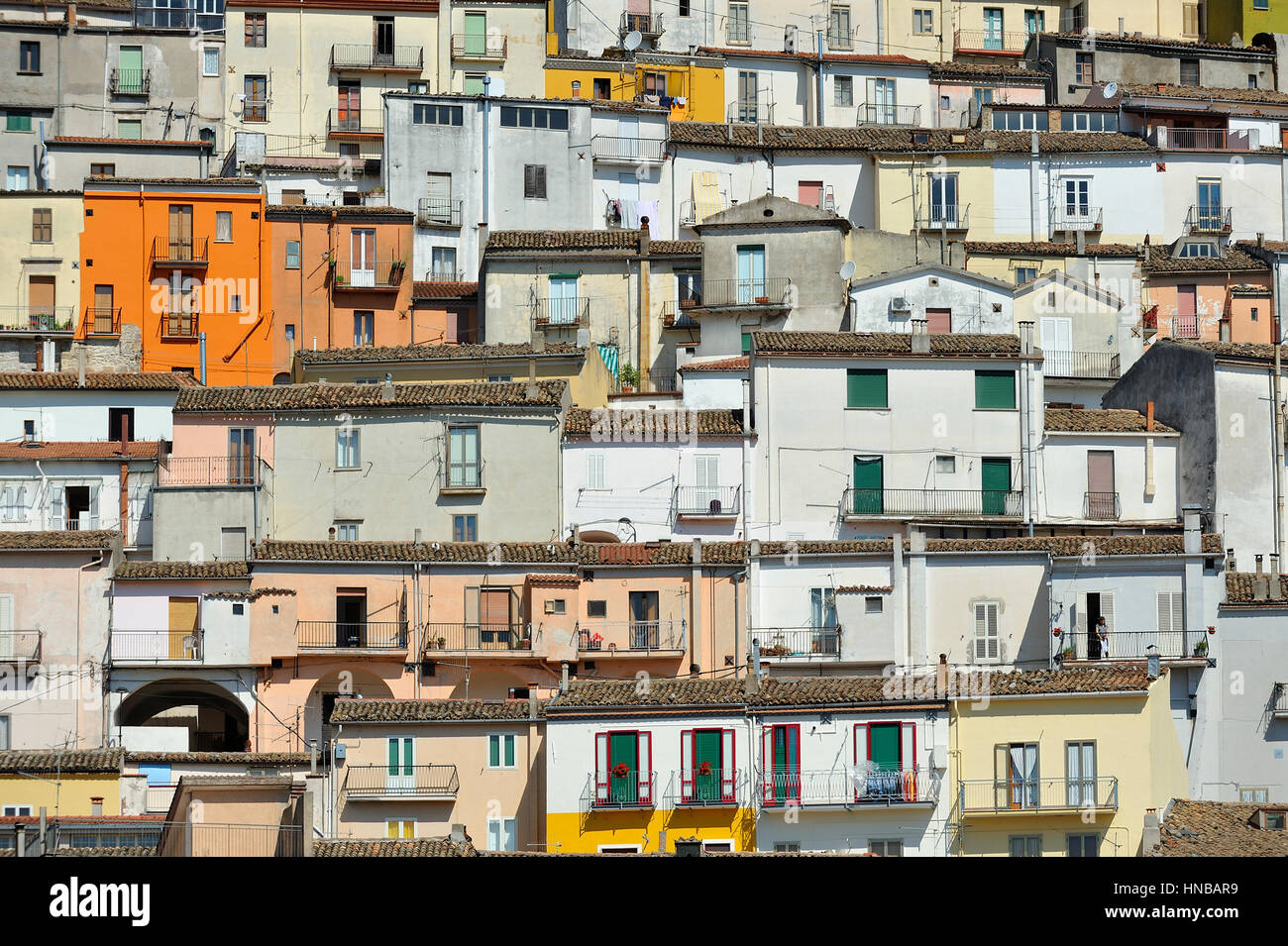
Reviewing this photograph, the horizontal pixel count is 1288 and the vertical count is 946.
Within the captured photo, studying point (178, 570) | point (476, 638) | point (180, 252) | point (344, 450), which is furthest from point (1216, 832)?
point (180, 252)

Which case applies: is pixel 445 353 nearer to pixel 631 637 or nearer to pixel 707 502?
pixel 707 502

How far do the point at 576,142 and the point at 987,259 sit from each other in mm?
14545

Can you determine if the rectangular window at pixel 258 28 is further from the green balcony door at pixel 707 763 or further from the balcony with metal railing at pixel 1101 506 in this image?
the green balcony door at pixel 707 763

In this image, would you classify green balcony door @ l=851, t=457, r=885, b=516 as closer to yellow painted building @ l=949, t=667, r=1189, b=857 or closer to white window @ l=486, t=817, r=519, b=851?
yellow painted building @ l=949, t=667, r=1189, b=857

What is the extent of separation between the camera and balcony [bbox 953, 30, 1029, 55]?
265 feet

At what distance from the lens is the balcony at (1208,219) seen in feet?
220

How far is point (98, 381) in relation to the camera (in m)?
52.1

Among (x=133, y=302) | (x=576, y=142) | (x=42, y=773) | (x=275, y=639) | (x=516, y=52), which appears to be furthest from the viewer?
(x=516, y=52)

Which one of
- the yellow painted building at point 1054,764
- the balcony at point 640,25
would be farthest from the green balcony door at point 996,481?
the balcony at point 640,25

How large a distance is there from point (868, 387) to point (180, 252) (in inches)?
933

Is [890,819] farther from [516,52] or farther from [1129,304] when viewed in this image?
[516,52]
